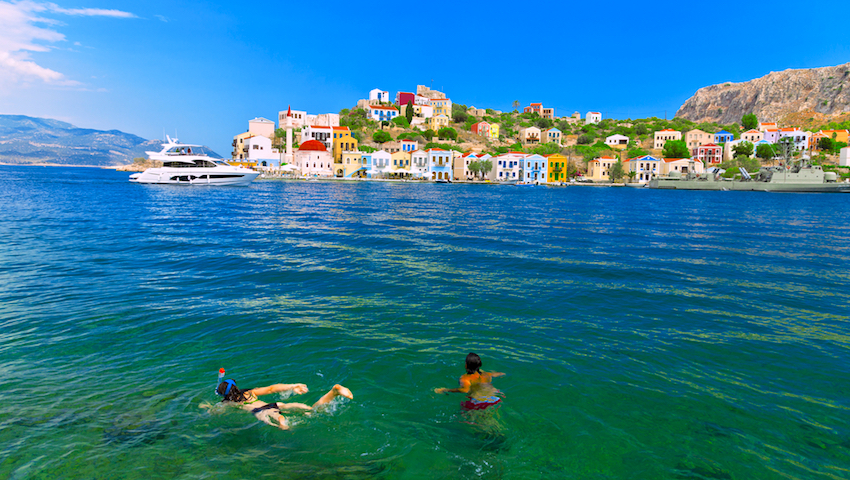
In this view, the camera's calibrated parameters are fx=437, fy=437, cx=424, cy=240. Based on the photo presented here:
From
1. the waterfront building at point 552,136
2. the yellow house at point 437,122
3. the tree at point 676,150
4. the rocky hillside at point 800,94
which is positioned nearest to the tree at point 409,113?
the yellow house at point 437,122

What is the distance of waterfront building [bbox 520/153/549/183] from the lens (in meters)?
99.2

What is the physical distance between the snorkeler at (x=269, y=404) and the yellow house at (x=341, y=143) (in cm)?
10440

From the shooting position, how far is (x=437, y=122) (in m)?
134

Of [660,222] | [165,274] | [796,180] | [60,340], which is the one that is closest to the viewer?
[60,340]

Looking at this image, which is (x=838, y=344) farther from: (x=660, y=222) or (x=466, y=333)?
(x=660, y=222)

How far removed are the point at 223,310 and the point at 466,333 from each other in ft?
17.3

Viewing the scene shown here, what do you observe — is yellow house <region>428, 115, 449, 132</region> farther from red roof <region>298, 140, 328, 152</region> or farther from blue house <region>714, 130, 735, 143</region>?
blue house <region>714, 130, 735, 143</region>

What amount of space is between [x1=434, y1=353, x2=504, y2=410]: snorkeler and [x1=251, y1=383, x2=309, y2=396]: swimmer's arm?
1.82 m

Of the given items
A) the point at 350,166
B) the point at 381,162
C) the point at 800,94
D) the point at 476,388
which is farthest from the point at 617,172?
the point at 800,94

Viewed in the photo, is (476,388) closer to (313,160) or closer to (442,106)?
(313,160)

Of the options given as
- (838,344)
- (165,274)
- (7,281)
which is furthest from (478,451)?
(7,281)

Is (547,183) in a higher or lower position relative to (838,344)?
higher

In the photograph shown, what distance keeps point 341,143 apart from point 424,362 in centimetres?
10513

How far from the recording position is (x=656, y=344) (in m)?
7.78
